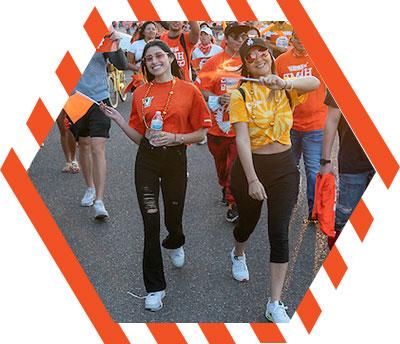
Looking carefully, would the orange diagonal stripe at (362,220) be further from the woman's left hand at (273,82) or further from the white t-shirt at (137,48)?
the white t-shirt at (137,48)

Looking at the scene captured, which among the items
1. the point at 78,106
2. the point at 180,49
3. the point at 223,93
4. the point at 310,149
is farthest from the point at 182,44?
the point at 310,149

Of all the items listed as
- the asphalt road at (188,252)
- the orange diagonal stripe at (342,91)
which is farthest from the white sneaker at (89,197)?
the orange diagonal stripe at (342,91)

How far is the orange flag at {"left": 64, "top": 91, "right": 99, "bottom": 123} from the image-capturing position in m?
3.29

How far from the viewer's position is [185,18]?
2332mm

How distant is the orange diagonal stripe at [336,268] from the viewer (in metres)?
2.56

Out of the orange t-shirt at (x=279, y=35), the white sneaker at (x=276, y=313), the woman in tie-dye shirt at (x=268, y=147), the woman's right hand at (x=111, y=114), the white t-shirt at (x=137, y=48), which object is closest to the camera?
the woman in tie-dye shirt at (x=268, y=147)

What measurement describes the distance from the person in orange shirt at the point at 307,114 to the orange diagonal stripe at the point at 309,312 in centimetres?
133

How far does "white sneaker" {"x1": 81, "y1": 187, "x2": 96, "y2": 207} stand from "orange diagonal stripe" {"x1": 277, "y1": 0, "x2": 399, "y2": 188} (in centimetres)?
270

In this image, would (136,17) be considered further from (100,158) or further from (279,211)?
(100,158)

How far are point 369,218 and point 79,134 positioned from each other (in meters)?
2.52

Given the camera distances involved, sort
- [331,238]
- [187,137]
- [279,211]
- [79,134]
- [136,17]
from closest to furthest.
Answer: [136,17] → [279,211] → [187,137] → [331,238] → [79,134]

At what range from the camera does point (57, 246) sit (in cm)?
256

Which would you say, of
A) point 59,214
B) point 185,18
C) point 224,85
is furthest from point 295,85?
point 59,214

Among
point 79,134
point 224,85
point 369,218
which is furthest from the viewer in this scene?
point 79,134
